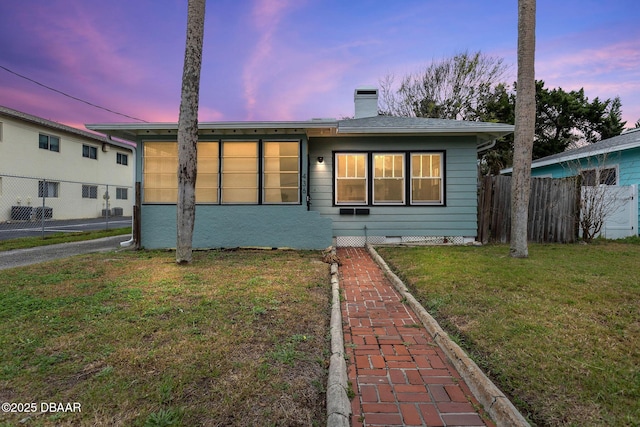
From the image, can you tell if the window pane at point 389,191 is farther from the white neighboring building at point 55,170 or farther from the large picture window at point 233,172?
the white neighboring building at point 55,170

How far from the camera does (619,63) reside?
1402 cm

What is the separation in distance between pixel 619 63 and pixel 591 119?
396 inches

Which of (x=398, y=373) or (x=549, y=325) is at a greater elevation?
(x=549, y=325)

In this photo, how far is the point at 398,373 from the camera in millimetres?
2584

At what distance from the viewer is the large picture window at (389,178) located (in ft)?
30.0

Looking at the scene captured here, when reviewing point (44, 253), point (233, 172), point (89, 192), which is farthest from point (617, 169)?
point (89, 192)

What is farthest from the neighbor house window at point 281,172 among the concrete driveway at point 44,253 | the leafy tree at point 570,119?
the leafy tree at point 570,119

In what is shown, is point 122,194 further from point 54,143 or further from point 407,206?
point 407,206

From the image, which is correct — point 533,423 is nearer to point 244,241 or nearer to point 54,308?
point 54,308

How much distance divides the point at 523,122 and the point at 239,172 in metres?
6.82

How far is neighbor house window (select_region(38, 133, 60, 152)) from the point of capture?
709 inches

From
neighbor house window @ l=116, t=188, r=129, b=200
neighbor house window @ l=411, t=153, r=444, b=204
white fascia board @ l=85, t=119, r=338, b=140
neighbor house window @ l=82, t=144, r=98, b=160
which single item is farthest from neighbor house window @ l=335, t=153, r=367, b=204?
neighbor house window @ l=116, t=188, r=129, b=200

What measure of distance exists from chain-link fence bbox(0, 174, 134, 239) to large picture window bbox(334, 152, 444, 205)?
10061mm

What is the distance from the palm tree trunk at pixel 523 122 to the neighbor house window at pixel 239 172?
20.4 ft
